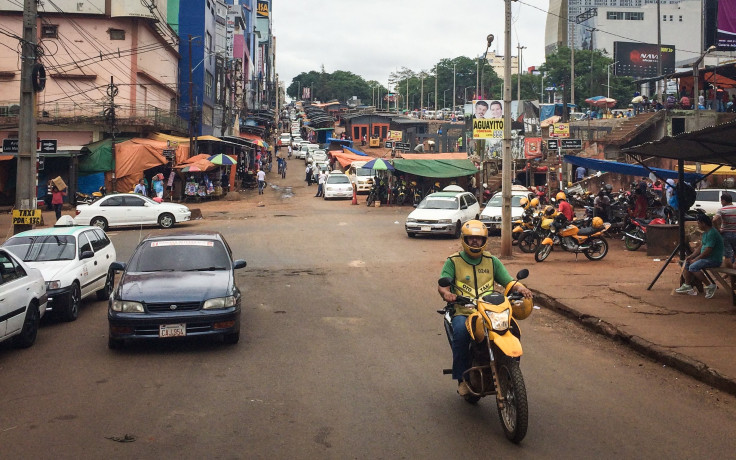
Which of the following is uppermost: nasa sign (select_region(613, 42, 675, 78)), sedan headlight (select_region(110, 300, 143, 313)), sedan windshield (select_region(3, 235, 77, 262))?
nasa sign (select_region(613, 42, 675, 78))

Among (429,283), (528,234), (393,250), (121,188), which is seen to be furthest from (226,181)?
(429,283)

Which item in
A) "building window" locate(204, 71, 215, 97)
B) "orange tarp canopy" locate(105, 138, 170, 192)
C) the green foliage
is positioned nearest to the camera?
"orange tarp canopy" locate(105, 138, 170, 192)

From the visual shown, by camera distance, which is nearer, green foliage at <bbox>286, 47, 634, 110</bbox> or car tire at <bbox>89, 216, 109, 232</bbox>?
car tire at <bbox>89, 216, 109, 232</bbox>

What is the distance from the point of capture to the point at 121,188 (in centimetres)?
3719

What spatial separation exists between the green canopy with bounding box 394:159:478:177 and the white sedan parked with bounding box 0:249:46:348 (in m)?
27.1

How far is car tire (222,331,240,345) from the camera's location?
915 cm

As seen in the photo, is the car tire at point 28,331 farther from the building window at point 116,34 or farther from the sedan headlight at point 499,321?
the building window at point 116,34

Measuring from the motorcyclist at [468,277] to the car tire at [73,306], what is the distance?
282 inches

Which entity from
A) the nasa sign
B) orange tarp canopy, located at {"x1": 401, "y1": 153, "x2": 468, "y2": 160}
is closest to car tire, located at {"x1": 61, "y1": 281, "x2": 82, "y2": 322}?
orange tarp canopy, located at {"x1": 401, "y1": 153, "x2": 468, "y2": 160}

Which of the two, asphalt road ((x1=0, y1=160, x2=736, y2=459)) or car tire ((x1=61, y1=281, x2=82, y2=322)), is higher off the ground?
car tire ((x1=61, y1=281, x2=82, y2=322))

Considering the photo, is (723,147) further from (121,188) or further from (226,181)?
(226,181)

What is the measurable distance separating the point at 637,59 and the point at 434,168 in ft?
159

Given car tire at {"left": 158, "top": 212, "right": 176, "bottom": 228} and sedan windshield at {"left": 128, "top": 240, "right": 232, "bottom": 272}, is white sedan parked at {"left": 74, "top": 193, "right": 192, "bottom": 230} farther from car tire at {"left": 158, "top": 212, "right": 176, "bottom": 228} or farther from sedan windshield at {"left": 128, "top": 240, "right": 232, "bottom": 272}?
sedan windshield at {"left": 128, "top": 240, "right": 232, "bottom": 272}

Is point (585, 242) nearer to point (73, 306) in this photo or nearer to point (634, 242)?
point (634, 242)
